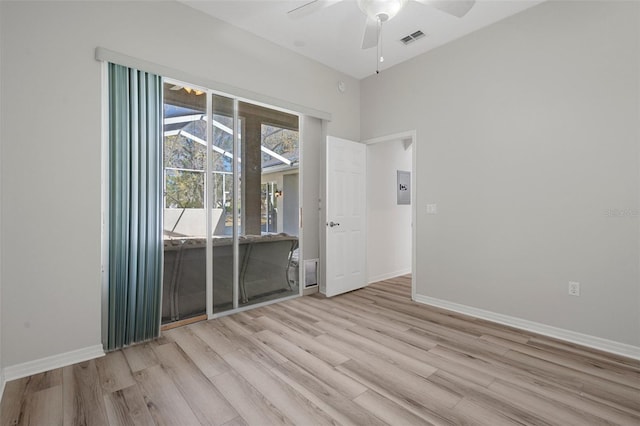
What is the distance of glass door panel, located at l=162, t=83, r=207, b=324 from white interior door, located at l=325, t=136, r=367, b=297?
62.1 inches

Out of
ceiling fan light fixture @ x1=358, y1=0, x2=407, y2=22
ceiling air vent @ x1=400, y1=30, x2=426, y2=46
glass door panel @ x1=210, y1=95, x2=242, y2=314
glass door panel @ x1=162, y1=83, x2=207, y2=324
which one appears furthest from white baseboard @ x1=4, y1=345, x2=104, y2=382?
ceiling air vent @ x1=400, y1=30, x2=426, y2=46

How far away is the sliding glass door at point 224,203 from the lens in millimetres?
2953

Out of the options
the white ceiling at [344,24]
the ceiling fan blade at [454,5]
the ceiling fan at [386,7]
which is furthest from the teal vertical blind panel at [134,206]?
the ceiling fan blade at [454,5]

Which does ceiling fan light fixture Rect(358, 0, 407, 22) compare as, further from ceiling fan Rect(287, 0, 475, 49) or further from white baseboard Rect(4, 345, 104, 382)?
white baseboard Rect(4, 345, 104, 382)

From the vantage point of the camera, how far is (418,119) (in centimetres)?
387

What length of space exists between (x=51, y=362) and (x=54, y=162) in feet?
4.81

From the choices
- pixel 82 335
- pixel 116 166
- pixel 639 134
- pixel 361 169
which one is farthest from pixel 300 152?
pixel 639 134

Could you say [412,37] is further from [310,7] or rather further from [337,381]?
[337,381]

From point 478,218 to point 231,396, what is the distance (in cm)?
291

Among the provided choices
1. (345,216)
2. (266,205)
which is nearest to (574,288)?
(345,216)

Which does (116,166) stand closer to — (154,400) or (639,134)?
(154,400)

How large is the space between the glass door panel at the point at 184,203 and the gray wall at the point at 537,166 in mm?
2570

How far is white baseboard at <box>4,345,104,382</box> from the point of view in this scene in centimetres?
209

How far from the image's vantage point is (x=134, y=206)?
102 inches
